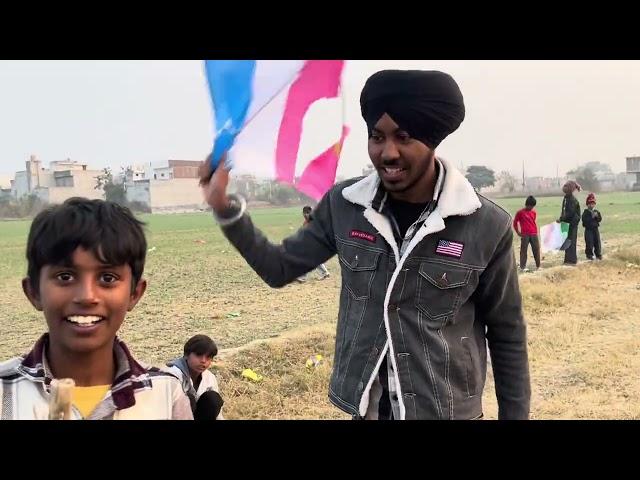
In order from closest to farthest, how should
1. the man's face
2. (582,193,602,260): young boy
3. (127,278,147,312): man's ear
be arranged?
(127,278,147,312): man's ear, the man's face, (582,193,602,260): young boy

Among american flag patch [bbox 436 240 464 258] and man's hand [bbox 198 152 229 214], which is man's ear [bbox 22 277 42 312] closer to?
man's hand [bbox 198 152 229 214]

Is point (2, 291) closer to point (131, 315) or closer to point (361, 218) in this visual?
point (131, 315)

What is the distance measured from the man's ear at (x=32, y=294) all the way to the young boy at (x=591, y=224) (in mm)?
10457

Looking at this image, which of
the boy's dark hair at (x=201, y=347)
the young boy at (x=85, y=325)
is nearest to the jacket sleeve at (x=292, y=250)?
the young boy at (x=85, y=325)

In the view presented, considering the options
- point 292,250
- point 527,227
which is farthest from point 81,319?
point 527,227

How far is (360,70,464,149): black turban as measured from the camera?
1515 mm

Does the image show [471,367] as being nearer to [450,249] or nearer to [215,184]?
[450,249]

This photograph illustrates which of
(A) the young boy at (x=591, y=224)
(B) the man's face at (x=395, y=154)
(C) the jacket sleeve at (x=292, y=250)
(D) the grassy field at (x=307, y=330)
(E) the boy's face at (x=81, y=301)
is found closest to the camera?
(E) the boy's face at (x=81, y=301)

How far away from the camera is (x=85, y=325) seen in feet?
4.31

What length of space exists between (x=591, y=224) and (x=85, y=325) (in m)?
Result: 10.8

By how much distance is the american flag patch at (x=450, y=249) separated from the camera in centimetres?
158

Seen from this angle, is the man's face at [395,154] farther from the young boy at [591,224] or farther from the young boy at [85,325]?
the young boy at [591,224]

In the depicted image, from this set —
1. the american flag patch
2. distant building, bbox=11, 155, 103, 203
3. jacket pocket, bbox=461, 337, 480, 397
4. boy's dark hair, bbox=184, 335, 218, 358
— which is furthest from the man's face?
distant building, bbox=11, 155, 103, 203

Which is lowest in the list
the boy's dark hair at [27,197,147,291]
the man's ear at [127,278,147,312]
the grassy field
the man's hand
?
the grassy field
